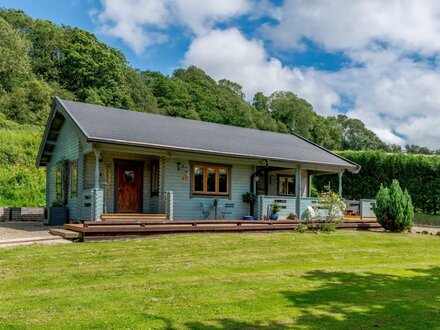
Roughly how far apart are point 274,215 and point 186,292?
429 inches

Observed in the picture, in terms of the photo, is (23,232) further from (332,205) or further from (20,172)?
(20,172)

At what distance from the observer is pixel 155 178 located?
55.1ft

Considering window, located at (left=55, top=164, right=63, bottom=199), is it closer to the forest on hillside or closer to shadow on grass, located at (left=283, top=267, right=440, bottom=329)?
the forest on hillside

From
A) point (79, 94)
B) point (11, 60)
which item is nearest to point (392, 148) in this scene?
point (79, 94)

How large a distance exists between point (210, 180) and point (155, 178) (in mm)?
2251

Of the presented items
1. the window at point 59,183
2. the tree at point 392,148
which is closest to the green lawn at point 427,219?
the window at point 59,183

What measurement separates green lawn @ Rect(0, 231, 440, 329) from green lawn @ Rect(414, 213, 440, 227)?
14.1 meters

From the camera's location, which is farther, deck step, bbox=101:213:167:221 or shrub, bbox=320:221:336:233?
shrub, bbox=320:221:336:233

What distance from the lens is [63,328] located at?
16.3 ft

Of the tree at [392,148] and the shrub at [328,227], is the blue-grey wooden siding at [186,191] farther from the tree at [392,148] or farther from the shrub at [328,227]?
the tree at [392,148]

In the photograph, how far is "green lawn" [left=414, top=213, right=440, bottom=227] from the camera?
968 inches

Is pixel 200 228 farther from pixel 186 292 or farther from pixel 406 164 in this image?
pixel 406 164

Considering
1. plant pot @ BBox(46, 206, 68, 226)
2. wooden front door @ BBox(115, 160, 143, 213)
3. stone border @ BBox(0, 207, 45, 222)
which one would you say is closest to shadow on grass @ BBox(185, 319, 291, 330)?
wooden front door @ BBox(115, 160, 143, 213)

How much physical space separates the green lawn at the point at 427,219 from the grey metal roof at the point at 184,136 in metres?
7.02
